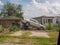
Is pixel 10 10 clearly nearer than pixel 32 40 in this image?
No

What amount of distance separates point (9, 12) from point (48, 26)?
33904mm

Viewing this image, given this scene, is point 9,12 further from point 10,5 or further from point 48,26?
point 48,26

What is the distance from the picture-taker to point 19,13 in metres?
62.2

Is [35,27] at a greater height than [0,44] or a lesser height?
lesser

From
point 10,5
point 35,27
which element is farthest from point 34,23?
point 10,5

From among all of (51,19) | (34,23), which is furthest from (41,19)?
(34,23)

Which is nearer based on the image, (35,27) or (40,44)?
(40,44)

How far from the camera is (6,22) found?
4144 centimetres

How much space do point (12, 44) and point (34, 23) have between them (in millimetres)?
21177

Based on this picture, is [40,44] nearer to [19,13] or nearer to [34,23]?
[34,23]

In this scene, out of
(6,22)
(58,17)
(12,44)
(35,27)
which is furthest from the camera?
(58,17)

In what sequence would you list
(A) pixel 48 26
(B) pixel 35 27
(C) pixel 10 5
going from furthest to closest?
(C) pixel 10 5, (B) pixel 35 27, (A) pixel 48 26

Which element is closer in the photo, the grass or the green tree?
the grass

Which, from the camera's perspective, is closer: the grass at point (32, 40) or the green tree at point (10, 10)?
the grass at point (32, 40)
